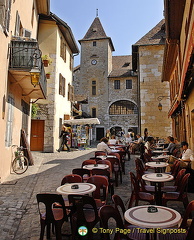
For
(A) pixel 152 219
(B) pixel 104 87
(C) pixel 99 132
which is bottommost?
(A) pixel 152 219

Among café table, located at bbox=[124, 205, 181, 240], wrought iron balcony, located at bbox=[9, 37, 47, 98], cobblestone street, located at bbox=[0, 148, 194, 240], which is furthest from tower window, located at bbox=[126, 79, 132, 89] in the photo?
café table, located at bbox=[124, 205, 181, 240]

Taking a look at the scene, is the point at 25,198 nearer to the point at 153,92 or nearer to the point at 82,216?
the point at 82,216

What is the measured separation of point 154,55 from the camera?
1772 cm

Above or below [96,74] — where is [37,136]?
below

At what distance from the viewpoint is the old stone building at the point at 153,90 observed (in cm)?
1691

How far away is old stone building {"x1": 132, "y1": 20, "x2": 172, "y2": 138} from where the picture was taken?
16906 mm

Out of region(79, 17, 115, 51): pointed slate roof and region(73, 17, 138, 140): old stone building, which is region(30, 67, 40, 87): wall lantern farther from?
region(79, 17, 115, 51): pointed slate roof

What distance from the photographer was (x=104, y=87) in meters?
31.0

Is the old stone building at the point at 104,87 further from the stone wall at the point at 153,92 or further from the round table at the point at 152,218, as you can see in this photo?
the round table at the point at 152,218

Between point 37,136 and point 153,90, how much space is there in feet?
32.1

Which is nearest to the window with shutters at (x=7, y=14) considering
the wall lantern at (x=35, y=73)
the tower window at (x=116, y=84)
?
the wall lantern at (x=35, y=73)

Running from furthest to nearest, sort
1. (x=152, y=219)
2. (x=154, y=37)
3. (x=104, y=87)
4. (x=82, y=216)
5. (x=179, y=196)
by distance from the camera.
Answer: (x=104, y=87), (x=154, y=37), (x=179, y=196), (x=82, y=216), (x=152, y=219)

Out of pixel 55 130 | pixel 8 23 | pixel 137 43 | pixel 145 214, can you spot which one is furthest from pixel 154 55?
pixel 145 214

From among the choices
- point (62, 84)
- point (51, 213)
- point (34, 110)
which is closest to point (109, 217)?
A: point (51, 213)
